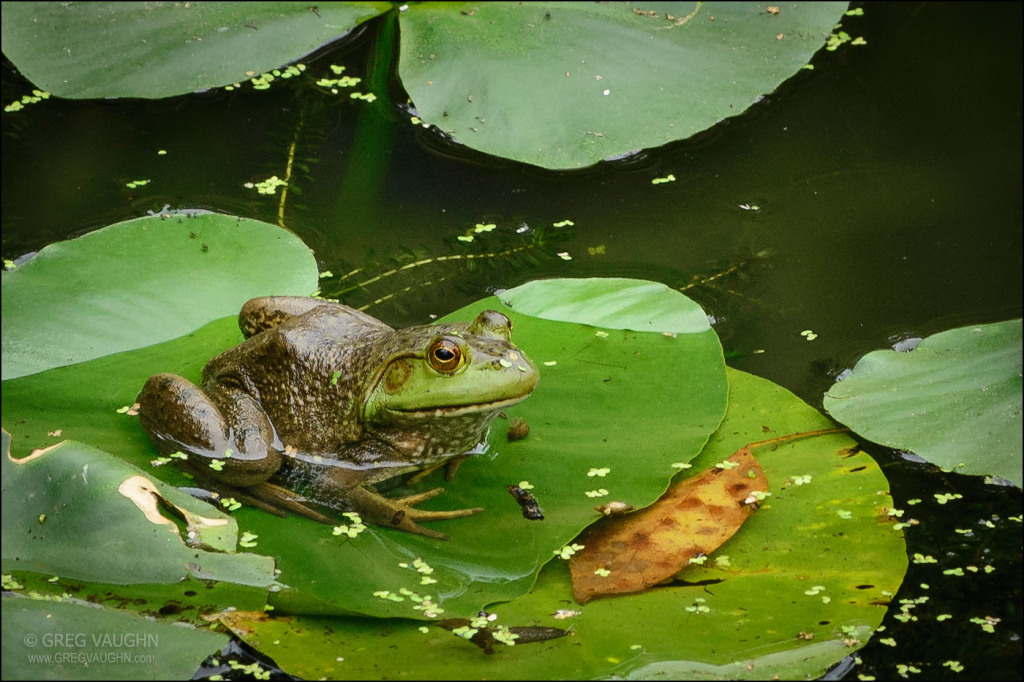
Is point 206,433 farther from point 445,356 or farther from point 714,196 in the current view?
point 714,196

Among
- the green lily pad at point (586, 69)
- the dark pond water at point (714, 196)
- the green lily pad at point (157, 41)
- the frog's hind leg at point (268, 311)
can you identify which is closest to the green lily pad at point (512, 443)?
the frog's hind leg at point (268, 311)

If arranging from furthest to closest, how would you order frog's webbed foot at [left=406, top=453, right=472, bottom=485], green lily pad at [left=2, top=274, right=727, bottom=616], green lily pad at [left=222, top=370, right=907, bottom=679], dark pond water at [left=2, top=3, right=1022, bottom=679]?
dark pond water at [left=2, top=3, right=1022, bottom=679] < frog's webbed foot at [left=406, top=453, right=472, bottom=485] < green lily pad at [left=2, top=274, right=727, bottom=616] < green lily pad at [left=222, top=370, right=907, bottom=679]

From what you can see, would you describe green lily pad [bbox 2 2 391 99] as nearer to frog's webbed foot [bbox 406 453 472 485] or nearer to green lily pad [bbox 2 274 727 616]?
green lily pad [bbox 2 274 727 616]

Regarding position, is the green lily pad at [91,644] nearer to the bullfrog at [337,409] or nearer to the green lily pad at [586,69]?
the bullfrog at [337,409]

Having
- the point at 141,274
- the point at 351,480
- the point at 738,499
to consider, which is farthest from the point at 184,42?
the point at 738,499

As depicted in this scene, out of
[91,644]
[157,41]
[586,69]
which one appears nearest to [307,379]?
[91,644]

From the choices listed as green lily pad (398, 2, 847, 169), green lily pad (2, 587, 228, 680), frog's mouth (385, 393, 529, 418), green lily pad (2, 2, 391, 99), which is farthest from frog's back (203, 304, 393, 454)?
green lily pad (2, 2, 391, 99)

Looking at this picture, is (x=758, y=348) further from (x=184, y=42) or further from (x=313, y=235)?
(x=184, y=42)
